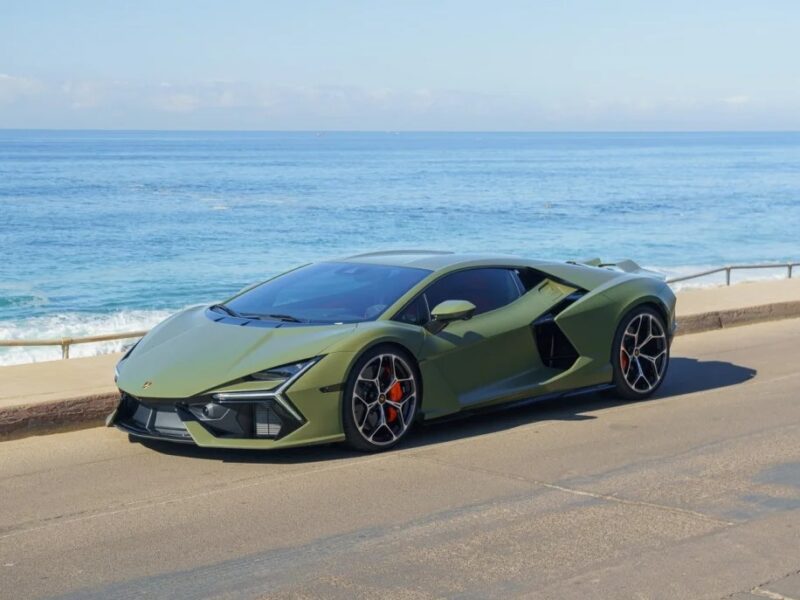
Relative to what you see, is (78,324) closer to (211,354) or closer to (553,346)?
(553,346)

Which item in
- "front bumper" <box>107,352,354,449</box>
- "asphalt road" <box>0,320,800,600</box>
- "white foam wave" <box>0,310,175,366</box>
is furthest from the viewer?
"white foam wave" <box>0,310,175,366</box>

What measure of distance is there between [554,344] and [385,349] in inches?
69.9

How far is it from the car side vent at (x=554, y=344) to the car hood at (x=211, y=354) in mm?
1752

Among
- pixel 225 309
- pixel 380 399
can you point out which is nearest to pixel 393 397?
pixel 380 399

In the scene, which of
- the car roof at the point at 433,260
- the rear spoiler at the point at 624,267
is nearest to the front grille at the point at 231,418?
the car roof at the point at 433,260

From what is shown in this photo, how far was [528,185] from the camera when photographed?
85688 millimetres

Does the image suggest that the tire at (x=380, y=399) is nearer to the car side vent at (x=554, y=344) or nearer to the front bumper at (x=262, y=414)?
the front bumper at (x=262, y=414)

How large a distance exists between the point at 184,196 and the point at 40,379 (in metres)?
61.6

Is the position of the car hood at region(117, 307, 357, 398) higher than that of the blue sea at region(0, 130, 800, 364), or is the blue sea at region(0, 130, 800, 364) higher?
the car hood at region(117, 307, 357, 398)

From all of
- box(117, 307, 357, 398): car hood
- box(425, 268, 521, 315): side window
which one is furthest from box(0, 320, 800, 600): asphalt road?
box(425, 268, 521, 315): side window

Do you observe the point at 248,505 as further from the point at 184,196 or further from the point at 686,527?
the point at 184,196

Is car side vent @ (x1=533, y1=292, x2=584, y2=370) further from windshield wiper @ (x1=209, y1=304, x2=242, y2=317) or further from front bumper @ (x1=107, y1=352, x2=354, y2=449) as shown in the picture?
windshield wiper @ (x1=209, y1=304, x2=242, y2=317)

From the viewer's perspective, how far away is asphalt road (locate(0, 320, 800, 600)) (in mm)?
5059

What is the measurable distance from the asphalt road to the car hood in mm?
512
